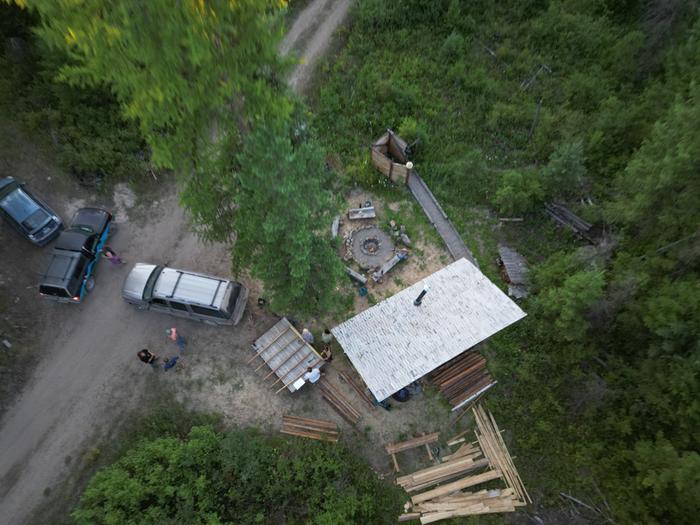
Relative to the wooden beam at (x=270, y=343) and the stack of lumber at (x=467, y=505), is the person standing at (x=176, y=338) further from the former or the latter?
the stack of lumber at (x=467, y=505)

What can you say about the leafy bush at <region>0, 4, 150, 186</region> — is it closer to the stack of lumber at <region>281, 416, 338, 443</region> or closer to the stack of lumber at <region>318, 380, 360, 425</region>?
the stack of lumber at <region>318, 380, 360, 425</region>

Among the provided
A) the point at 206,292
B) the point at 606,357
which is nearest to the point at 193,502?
the point at 206,292

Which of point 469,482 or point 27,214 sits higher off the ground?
point 27,214

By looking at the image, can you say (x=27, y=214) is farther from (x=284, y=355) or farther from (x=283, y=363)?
(x=283, y=363)

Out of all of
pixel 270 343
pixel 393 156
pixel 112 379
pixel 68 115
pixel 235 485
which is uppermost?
pixel 68 115

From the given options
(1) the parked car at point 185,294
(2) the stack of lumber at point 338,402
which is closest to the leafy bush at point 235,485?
(2) the stack of lumber at point 338,402

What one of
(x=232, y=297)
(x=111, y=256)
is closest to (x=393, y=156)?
(x=232, y=297)
